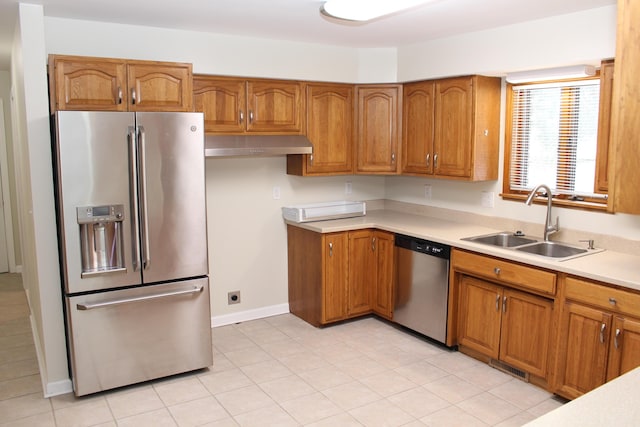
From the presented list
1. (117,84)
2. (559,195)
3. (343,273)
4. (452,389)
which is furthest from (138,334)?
(559,195)

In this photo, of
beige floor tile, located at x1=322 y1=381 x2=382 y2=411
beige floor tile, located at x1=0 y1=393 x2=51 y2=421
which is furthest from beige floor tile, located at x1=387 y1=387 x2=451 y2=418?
beige floor tile, located at x1=0 y1=393 x2=51 y2=421

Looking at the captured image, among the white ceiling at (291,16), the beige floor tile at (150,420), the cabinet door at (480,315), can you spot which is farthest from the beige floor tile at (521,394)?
the white ceiling at (291,16)

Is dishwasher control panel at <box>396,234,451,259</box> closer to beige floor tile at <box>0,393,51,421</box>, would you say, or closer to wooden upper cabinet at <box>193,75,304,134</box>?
wooden upper cabinet at <box>193,75,304,134</box>

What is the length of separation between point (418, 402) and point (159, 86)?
254 centimetres

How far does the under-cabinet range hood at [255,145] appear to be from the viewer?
3826 millimetres

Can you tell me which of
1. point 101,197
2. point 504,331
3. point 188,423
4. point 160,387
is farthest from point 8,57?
point 504,331

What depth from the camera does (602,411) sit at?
4.75 feet

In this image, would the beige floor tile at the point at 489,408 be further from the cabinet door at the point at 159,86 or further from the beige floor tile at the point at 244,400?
the cabinet door at the point at 159,86

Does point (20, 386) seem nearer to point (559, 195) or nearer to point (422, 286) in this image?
point (422, 286)

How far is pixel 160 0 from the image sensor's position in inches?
116

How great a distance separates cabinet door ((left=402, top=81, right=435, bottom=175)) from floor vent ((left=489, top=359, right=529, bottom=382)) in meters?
1.57

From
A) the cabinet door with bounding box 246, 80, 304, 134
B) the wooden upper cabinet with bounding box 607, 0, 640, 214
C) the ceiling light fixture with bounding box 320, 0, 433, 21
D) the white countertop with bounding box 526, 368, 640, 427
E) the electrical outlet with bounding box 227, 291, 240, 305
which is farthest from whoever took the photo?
the electrical outlet with bounding box 227, 291, 240, 305

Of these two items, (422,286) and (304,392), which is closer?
(304,392)

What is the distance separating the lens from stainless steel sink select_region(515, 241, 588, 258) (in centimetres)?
346
